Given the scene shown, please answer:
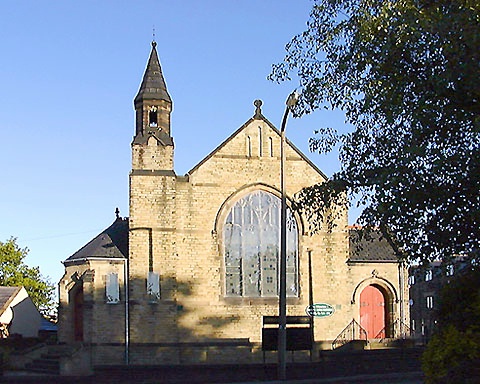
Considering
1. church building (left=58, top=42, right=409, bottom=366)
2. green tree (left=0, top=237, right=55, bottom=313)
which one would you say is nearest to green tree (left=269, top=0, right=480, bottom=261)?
church building (left=58, top=42, right=409, bottom=366)

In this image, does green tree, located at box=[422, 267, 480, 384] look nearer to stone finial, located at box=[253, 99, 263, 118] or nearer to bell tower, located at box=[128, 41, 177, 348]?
bell tower, located at box=[128, 41, 177, 348]

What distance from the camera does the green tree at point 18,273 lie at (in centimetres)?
5425

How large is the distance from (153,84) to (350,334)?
45.1 ft

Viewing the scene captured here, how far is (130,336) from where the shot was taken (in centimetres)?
2991

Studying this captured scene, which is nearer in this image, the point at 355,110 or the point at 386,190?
the point at 386,190

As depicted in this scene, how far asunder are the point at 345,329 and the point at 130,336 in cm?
920

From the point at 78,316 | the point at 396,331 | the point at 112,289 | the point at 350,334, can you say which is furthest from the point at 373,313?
the point at 78,316

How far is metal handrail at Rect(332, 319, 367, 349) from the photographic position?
31.9 m

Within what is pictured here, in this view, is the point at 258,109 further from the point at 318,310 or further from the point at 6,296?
the point at 6,296

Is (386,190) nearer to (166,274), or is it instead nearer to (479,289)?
(479,289)

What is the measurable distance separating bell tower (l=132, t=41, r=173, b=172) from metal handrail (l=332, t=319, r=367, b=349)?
33.1 ft

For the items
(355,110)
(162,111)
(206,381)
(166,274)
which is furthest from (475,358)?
(162,111)

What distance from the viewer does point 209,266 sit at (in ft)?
102

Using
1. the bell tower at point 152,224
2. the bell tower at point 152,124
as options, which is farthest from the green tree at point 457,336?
the bell tower at point 152,124
